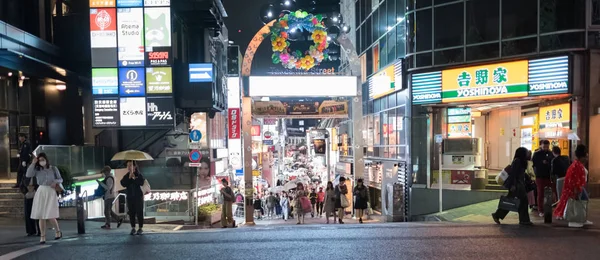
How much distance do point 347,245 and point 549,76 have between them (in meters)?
11.5

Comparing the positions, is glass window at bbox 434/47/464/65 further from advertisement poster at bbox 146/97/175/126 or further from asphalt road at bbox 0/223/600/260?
advertisement poster at bbox 146/97/175/126

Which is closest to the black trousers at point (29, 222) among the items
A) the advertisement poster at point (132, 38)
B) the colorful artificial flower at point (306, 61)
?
the colorful artificial flower at point (306, 61)

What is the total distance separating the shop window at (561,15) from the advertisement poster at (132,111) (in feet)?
56.1

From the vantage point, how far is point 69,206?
13.2 metres

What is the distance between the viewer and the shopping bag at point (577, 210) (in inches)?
340

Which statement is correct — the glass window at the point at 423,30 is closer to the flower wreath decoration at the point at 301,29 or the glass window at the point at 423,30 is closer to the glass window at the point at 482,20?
the glass window at the point at 482,20

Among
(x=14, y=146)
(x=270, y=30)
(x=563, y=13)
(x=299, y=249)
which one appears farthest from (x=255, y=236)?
(x=14, y=146)

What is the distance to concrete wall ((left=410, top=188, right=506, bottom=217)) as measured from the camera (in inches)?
636

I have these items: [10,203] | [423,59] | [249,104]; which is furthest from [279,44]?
[10,203]

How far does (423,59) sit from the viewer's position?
1859 cm

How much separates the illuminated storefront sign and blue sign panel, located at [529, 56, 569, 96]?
27 centimetres

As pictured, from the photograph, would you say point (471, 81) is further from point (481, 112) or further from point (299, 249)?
point (299, 249)

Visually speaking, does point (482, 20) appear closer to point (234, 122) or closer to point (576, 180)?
point (576, 180)

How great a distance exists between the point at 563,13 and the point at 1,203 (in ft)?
63.8
